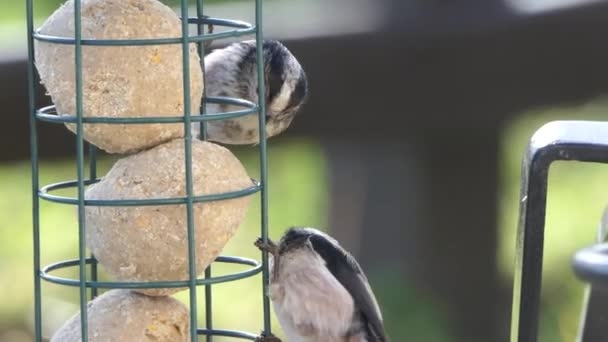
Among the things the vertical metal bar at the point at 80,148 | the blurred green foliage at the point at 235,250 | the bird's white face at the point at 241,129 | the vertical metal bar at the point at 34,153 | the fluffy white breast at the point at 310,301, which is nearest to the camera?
the vertical metal bar at the point at 80,148

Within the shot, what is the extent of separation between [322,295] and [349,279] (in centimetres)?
6

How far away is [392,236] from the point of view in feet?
12.3

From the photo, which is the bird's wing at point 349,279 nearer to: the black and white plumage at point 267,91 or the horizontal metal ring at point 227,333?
the horizontal metal ring at point 227,333

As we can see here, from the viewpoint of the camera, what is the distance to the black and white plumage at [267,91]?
284 cm

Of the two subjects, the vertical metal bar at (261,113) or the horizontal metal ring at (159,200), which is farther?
the vertical metal bar at (261,113)

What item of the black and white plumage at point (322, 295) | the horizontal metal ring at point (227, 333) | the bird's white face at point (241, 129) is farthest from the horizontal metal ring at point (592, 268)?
the bird's white face at point (241, 129)

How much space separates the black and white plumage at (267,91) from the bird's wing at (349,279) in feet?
1.94

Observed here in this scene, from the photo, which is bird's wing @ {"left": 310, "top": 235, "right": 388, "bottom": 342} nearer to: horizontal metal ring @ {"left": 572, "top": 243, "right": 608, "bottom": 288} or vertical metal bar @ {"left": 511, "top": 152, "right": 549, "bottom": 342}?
vertical metal bar @ {"left": 511, "top": 152, "right": 549, "bottom": 342}

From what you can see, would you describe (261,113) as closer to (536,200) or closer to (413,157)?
(536,200)

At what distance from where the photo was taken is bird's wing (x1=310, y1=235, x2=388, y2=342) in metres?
2.27

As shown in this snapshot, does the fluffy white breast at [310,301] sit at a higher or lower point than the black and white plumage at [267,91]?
lower

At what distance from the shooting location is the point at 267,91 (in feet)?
9.45

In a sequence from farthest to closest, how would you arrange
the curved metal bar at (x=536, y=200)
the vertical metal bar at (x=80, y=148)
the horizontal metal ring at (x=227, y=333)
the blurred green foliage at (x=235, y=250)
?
the blurred green foliage at (x=235, y=250)
the horizontal metal ring at (x=227, y=333)
the vertical metal bar at (x=80, y=148)
the curved metal bar at (x=536, y=200)

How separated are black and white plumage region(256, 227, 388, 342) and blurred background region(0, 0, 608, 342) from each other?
3.45 feet
